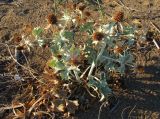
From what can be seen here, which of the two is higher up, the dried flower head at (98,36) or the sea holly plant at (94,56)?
the dried flower head at (98,36)

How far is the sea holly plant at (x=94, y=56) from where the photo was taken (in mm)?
2525

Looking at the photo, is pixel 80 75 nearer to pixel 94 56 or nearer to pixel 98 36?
pixel 94 56

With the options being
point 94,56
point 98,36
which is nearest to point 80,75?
point 94,56

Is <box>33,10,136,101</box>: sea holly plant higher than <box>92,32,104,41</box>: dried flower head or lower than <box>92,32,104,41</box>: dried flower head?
lower

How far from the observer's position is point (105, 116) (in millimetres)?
2627

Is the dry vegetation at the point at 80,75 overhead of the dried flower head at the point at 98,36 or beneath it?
beneath

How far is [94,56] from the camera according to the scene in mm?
2604

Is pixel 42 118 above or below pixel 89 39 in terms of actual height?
below

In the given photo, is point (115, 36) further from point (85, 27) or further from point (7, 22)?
point (7, 22)

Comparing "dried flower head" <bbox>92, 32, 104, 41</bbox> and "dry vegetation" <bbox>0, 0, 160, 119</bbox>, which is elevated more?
"dried flower head" <bbox>92, 32, 104, 41</bbox>

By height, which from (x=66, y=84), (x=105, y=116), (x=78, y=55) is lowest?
(x=105, y=116)

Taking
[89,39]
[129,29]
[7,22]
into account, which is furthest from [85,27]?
[7,22]

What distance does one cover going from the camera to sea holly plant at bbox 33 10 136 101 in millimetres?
2525

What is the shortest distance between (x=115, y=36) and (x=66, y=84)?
1.41 feet
